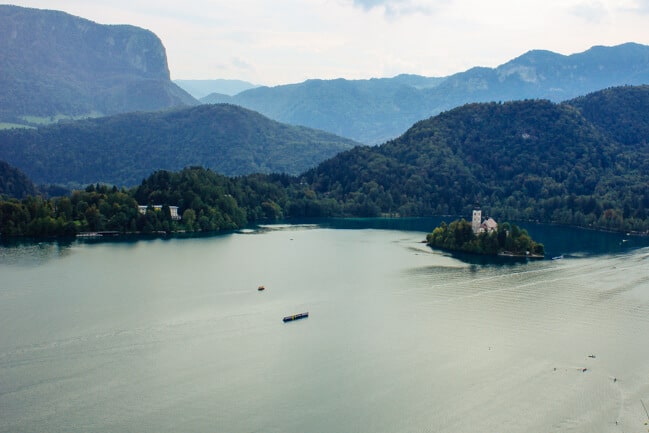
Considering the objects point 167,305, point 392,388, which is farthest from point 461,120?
point 392,388

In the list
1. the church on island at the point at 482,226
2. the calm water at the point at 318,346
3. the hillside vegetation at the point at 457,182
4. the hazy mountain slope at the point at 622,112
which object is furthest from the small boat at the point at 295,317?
the hazy mountain slope at the point at 622,112

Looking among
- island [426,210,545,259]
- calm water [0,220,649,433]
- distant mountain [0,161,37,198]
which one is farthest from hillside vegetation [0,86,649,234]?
island [426,210,545,259]

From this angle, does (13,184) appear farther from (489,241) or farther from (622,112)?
(622,112)

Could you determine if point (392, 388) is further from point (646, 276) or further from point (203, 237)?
point (203, 237)

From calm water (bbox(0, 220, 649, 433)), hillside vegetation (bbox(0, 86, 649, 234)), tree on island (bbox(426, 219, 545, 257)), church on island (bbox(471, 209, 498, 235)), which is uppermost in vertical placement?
hillside vegetation (bbox(0, 86, 649, 234))

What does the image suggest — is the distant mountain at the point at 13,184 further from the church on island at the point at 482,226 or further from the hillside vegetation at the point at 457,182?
the church on island at the point at 482,226

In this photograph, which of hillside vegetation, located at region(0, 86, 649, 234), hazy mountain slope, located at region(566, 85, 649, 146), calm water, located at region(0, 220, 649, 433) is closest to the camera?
calm water, located at region(0, 220, 649, 433)

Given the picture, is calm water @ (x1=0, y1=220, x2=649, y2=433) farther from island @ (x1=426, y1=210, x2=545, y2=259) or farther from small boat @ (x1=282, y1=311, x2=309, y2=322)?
island @ (x1=426, y1=210, x2=545, y2=259)
